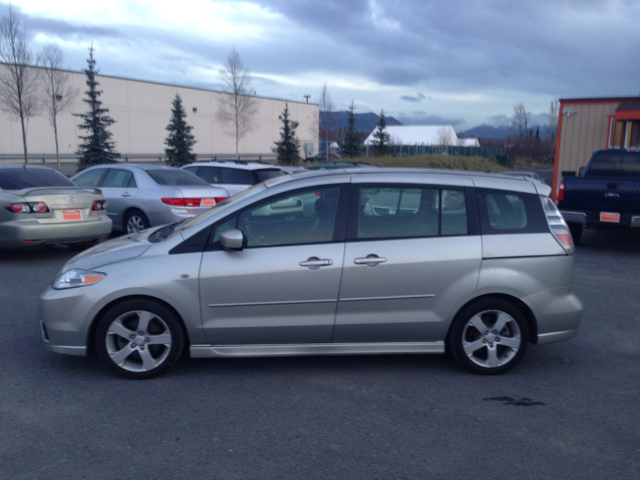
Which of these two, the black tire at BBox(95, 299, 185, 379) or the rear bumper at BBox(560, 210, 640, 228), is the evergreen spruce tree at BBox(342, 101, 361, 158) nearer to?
the rear bumper at BBox(560, 210, 640, 228)

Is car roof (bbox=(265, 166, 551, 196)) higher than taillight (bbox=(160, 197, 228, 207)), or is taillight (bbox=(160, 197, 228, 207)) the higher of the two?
car roof (bbox=(265, 166, 551, 196))

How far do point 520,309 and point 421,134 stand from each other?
256ft

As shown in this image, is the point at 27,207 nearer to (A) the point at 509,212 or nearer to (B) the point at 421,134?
(A) the point at 509,212

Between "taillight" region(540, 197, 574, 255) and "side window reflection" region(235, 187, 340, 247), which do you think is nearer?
"side window reflection" region(235, 187, 340, 247)

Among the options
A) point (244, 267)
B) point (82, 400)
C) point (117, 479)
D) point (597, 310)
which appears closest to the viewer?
point (117, 479)

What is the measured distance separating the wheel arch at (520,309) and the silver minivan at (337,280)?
0.01 m

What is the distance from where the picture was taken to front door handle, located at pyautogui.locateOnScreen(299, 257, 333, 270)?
457 centimetres

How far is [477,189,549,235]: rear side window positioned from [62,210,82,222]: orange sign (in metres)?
6.80

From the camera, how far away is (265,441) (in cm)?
372

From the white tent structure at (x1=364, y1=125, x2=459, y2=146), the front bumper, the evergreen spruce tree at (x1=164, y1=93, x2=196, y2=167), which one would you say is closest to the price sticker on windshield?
the front bumper

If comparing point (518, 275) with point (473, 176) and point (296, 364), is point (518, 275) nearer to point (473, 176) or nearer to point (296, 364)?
point (473, 176)

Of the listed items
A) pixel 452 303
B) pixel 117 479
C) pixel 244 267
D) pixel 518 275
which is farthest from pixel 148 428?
pixel 518 275

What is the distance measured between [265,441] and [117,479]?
0.91 metres

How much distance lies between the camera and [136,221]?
11281 mm
